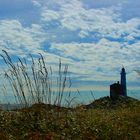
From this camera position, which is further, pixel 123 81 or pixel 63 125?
pixel 123 81

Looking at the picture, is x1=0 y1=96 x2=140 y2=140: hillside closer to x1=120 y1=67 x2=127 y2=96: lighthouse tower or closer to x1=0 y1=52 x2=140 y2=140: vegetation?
x1=0 y1=52 x2=140 y2=140: vegetation

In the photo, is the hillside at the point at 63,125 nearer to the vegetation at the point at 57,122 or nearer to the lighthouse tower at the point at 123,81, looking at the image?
the vegetation at the point at 57,122

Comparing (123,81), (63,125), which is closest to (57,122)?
(63,125)

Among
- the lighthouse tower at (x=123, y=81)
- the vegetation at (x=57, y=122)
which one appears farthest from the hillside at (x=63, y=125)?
the lighthouse tower at (x=123, y=81)

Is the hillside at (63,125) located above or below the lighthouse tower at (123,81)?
below

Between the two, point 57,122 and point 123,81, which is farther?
point 123,81

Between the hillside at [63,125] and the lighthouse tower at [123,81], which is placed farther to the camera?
the lighthouse tower at [123,81]

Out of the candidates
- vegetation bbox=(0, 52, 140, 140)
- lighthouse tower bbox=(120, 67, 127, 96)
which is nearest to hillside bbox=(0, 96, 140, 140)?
vegetation bbox=(0, 52, 140, 140)

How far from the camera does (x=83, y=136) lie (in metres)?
9.42

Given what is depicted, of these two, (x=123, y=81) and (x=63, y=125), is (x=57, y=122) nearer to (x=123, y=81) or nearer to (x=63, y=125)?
(x=63, y=125)

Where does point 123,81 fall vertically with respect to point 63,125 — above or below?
above

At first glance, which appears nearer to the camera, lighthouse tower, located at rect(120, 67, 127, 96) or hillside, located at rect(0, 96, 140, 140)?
hillside, located at rect(0, 96, 140, 140)

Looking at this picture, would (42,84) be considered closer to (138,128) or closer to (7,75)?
(7,75)

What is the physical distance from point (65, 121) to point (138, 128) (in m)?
1.78
